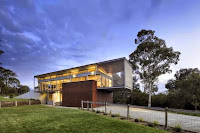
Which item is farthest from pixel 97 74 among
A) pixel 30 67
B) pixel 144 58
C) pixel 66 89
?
pixel 30 67

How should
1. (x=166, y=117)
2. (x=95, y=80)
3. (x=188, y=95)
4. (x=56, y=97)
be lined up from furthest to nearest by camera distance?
1. (x=56, y=97)
2. (x=95, y=80)
3. (x=188, y=95)
4. (x=166, y=117)

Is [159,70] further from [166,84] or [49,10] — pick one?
[49,10]

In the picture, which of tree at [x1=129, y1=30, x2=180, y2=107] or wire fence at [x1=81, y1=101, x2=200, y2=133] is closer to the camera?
wire fence at [x1=81, y1=101, x2=200, y2=133]

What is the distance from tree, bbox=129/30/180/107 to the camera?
52.5 feet

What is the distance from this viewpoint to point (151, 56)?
16719 millimetres

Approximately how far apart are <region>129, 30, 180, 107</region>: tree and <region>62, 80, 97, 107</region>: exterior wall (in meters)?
6.99

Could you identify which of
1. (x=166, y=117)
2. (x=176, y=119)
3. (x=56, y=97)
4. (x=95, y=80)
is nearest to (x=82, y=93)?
(x=95, y=80)

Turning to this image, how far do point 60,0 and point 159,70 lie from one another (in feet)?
48.7

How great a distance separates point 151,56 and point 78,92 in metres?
10.5

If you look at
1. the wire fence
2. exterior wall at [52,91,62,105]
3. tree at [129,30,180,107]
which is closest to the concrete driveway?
the wire fence

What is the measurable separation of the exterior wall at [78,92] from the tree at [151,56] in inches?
275

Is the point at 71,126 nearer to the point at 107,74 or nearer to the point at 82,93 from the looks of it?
the point at 82,93

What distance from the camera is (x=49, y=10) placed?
16.6m

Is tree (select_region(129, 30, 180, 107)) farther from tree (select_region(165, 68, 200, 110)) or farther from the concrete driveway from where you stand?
the concrete driveway
